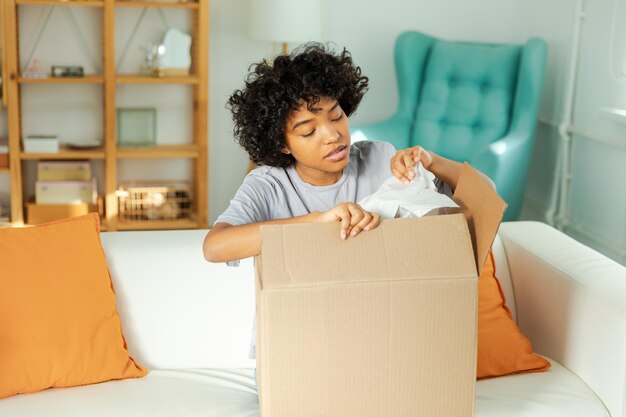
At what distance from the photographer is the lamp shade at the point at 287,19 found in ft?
13.0

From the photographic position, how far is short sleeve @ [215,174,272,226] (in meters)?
1.75

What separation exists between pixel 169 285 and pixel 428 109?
2299 millimetres

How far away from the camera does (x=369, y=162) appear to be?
6.35 feet

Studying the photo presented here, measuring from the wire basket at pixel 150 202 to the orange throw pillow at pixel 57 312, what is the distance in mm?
2269

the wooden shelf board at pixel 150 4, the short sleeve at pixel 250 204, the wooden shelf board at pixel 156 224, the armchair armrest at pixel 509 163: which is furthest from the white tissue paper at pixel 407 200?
the wooden shelf board at pixel 156 224

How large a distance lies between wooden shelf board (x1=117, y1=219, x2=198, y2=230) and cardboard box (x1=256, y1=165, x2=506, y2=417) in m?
2.79

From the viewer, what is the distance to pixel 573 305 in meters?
1.98

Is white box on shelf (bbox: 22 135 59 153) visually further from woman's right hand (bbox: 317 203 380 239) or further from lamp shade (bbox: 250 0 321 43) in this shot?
woman's right hand (bbox: 317 203 380 239)

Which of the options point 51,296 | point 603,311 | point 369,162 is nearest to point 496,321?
point 603,311

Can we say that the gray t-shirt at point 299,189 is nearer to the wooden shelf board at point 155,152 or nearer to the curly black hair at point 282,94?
the curly black hair at point 282,94

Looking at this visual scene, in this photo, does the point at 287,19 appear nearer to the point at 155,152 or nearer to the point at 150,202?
the point at 155,152

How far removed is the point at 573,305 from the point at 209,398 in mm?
806

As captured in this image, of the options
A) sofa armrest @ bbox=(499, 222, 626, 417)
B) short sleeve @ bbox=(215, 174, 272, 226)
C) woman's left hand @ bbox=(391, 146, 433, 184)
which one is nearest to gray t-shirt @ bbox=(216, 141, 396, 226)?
short sleeve @ bbox=(215, 174, 272, 226)

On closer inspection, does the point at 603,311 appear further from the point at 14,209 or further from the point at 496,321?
the point at 14,209
